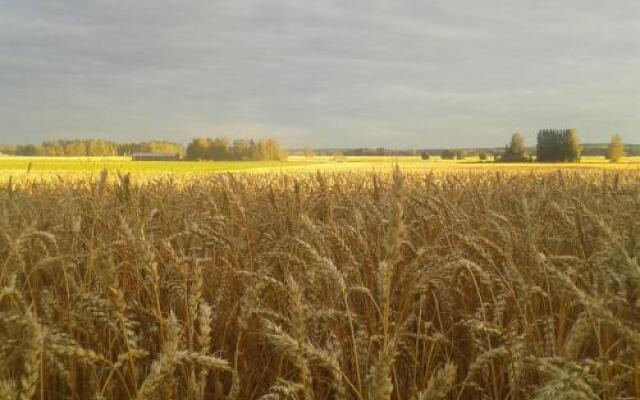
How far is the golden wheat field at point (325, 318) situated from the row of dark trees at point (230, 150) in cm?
8980

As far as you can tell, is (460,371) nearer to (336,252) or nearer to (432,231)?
(336,252)

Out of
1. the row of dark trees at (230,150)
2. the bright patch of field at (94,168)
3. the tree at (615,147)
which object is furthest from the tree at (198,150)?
the tree at (615,147)

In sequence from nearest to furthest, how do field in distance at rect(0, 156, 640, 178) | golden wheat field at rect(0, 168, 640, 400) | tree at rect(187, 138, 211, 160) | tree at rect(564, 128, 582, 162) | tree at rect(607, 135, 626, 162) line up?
golden wheat field at rect(0, 168, 640, 400) → field in distance at rect(0, 156, 640, 178) → tree at rect(564, 128, 582, 162) → tree at rect(607, 135, 626, 162) → tree at rect(187, 138, 211, 160)

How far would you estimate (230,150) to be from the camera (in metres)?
93.2

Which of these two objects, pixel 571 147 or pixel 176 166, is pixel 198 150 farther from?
pixel 571 147

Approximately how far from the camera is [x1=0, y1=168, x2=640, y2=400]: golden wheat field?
3.95ft

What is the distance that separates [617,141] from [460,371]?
97.0 meters

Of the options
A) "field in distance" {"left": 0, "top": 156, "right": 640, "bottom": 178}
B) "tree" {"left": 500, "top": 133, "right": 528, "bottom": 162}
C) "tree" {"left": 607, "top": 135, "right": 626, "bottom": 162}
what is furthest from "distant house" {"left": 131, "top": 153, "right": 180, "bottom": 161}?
"tree" {"left": 607, "top": 135, "right": 626, "bottom": 162}

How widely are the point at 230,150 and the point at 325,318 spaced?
93.4 meters

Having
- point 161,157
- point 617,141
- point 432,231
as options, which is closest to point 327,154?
point 161,157

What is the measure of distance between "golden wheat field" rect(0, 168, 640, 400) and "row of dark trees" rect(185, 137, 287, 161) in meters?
89.8

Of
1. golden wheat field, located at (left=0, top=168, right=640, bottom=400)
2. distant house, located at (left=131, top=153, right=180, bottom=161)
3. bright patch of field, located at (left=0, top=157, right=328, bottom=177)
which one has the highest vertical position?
distant house, located at (left=131, top=153, right=180, bottom=161)

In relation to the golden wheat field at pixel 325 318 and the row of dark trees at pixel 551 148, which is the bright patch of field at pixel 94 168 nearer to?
the golden wheat field at pixel 325 318

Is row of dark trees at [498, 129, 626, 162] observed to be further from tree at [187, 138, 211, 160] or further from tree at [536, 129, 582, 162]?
tree at [187, 138, 211, 160]
